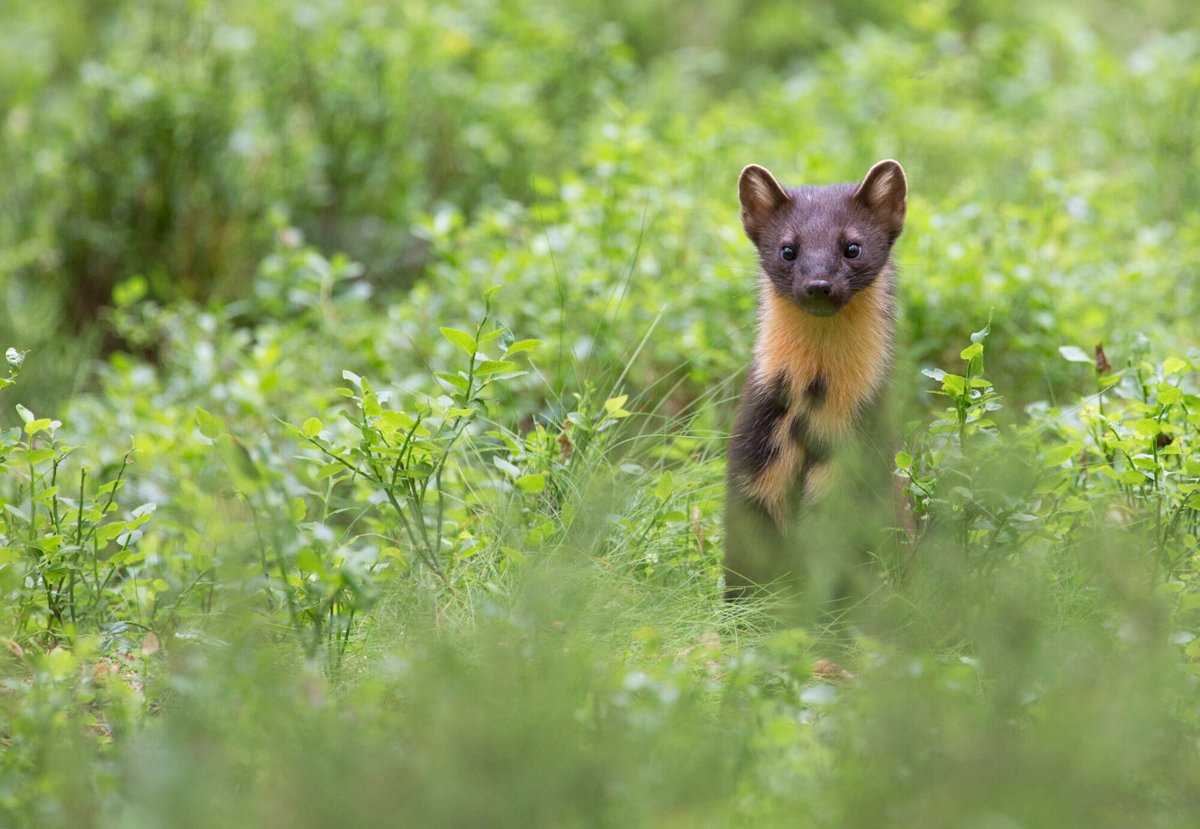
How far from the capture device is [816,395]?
15.1 ft

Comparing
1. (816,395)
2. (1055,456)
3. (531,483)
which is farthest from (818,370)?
(531,483)

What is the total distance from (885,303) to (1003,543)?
1005 mm

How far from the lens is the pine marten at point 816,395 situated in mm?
4504

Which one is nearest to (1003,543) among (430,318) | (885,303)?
(885,303)

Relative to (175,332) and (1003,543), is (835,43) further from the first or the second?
(1003,543)

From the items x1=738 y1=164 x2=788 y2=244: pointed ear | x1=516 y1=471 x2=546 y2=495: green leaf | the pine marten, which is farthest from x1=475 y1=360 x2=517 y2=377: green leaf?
x1=738 y1=164 x2=788 y2=244: pointed ear

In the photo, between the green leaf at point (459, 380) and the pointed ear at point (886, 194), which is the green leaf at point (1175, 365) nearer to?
the pointed ear at point (886, 194)

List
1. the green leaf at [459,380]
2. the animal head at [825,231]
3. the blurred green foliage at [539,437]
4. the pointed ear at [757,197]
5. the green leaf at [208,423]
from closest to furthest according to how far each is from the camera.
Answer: the blurred green foliage at [539,437], the green leaf at [208,423], the green leaf at [459,380], the animal head at [825,231], the pointed ear at [757,197]

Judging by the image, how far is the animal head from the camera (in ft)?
15.1

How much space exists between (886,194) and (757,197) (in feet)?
1.45

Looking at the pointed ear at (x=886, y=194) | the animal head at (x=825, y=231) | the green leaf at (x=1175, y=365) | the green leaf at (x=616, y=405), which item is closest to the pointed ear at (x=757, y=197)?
the animal head at (x=825, y=231)

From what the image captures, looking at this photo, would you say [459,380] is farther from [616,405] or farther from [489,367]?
[616,405]

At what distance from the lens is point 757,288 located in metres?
5.18

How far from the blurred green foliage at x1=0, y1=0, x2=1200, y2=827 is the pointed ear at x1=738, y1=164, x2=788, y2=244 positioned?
2.05 ft
